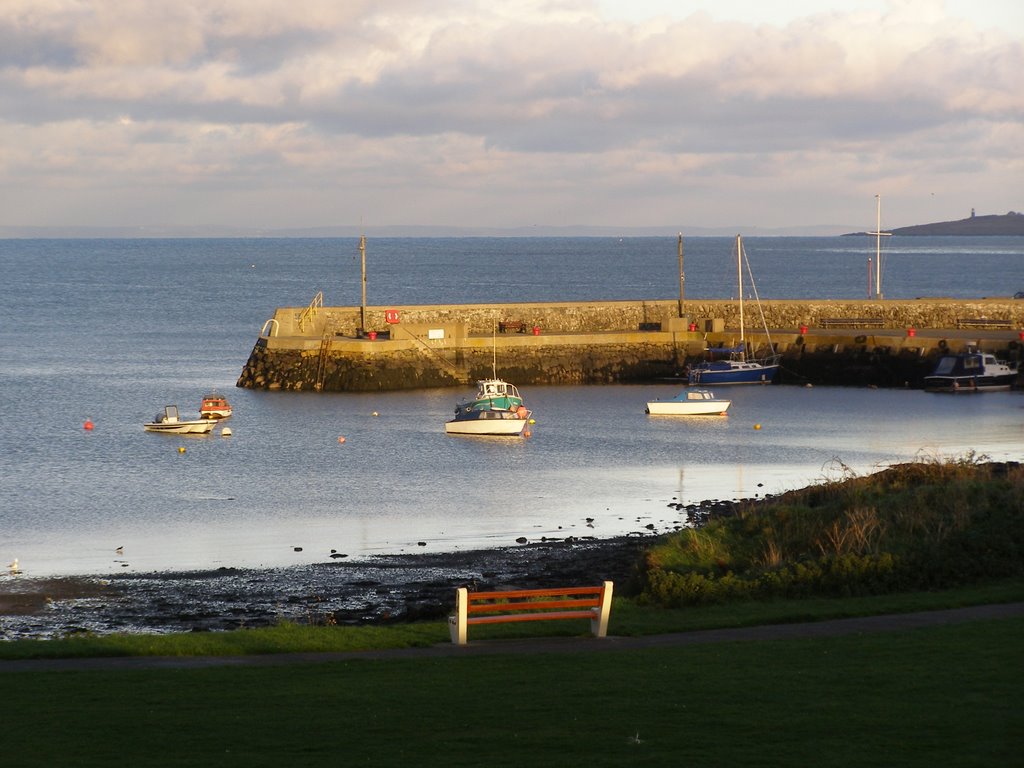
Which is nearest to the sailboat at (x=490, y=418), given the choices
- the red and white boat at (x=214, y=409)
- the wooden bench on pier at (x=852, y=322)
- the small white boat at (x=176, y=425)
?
the red and white boat at (x=214, y=409)

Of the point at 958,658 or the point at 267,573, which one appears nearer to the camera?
the point at 958,658

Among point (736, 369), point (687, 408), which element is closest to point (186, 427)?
point (687, 408)

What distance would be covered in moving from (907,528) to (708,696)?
8953mm

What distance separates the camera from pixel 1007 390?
58719mm

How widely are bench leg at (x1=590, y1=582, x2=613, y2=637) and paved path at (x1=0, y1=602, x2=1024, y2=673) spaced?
0.48 feet

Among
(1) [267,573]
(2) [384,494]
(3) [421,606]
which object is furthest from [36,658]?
(2) [384,494]

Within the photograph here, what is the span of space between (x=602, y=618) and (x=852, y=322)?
5621cm

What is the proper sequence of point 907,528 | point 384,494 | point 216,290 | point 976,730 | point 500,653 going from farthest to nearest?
point 216,290 → point 384,494 → point 907,528 → point 500,653 → point 976,730

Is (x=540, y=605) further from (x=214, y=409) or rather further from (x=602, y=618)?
(x=214, y=409)

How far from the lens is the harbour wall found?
59688mm

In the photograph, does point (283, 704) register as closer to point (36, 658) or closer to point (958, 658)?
point (36, 658)

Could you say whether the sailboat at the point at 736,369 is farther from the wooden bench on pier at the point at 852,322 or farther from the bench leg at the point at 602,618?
the bench leg at the point at 602,618

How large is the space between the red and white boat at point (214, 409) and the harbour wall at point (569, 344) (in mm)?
8858

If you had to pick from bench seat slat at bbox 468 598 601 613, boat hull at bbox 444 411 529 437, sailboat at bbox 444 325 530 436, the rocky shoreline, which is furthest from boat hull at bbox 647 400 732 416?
bench seat slat at bbox 468 598 601 613
